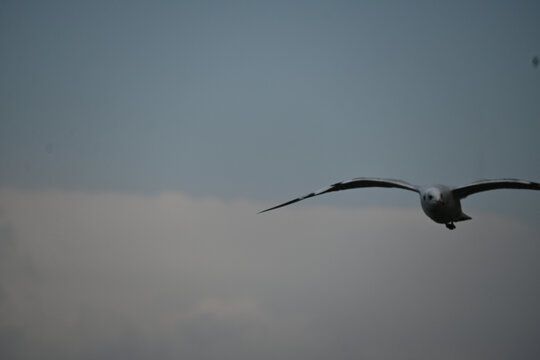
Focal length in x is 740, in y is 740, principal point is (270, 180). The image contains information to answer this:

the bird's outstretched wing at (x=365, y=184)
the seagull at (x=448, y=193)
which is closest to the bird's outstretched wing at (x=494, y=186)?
the seagull at (x=448, y=193)

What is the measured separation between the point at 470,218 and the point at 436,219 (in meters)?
3.42

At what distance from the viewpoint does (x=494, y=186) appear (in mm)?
46969

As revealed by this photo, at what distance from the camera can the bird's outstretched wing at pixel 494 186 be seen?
4634cm

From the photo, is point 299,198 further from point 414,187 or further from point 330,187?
point 414,187

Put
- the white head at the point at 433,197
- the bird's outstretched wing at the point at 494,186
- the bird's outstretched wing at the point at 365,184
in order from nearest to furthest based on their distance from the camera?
1. the white head at the point at 433,197
2. the bird's outstretched wing at the point at 494,186
3. the bird's outstretched wing at the point at 365,184

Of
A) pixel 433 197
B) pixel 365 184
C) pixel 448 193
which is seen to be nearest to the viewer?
pixel 433 197

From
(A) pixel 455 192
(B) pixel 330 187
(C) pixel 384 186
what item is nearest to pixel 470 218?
(A) pixel 455 192

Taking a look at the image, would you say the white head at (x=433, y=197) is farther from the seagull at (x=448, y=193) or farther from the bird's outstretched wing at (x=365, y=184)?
the bird's outstretched wing at (x=365, y=184)

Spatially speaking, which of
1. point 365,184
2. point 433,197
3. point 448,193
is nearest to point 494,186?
point 448,193

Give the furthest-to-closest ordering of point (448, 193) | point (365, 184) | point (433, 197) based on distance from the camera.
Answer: point (365, 184), point (448, 193), point (433, 197)

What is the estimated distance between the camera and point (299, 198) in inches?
2143

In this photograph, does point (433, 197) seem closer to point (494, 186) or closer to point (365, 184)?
point (494, 186)

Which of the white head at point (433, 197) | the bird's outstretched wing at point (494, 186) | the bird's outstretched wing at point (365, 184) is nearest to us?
the white head at point (433, 197)

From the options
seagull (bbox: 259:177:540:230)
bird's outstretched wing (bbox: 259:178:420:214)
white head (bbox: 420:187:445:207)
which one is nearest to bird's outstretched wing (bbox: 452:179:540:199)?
seagull (bbox: 259:177:540:230)
